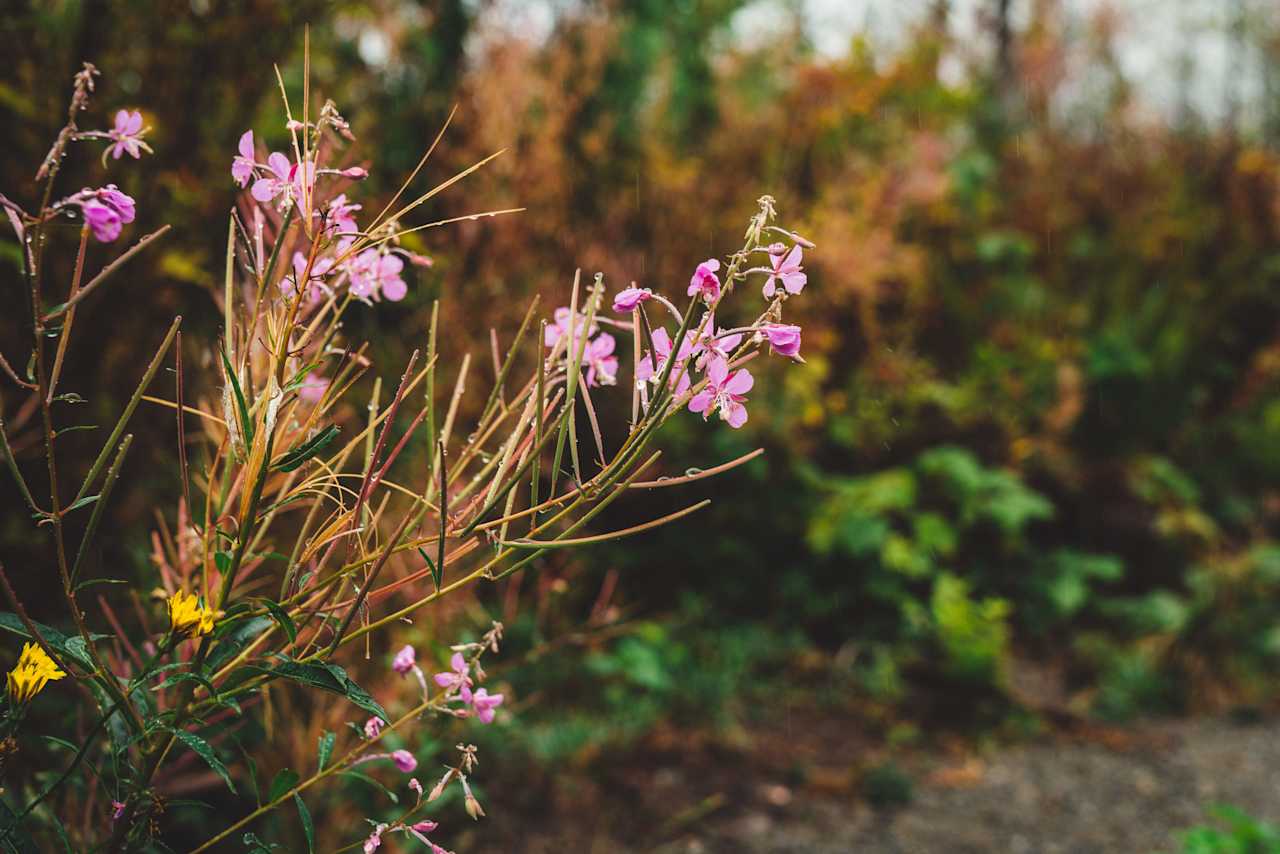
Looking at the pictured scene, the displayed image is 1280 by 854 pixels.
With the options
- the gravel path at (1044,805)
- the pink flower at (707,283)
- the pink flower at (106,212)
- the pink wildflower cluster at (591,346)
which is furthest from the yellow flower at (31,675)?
the gravel path at (1044,805)

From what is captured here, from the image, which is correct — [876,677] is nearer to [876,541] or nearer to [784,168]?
[876,541]

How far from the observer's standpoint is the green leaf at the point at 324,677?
0.77m

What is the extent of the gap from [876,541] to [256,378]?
317 cm

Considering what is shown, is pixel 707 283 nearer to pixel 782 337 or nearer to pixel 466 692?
pixel 782 337

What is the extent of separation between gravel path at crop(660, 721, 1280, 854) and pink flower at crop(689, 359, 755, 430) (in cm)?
206

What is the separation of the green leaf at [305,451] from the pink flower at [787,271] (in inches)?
15.4


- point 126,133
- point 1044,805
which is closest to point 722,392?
point 126,133

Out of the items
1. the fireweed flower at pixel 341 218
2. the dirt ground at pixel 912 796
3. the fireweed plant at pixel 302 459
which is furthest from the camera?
the dirt ground at pixel 912 796

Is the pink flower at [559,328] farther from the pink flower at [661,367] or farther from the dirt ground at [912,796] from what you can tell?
the dirt ground at [912,796]

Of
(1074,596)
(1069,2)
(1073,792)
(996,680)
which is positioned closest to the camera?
(1073,792)

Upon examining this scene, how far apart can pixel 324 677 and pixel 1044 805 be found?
9.86ft

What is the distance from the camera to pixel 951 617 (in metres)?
3.78

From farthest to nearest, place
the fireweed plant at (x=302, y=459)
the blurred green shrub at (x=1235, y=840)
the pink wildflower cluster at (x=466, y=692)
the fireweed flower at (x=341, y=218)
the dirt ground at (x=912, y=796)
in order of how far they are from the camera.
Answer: the dirt ground at (x=912, y=796)
the blurred green shrub at (x=1235, y=840)
the pink wildflower cluster at (x=466, y=692)
the fireweed flower at (x=341, y=218)
the fireweed plant at (x=302, y=459)

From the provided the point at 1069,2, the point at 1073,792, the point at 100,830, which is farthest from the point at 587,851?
the point at 1069,2
